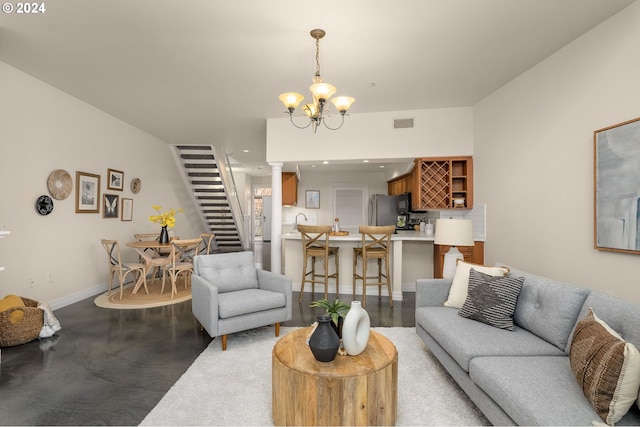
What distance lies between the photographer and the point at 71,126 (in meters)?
4.36

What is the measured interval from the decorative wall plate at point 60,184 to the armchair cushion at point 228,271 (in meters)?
2.41

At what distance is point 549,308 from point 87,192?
578 centimetres

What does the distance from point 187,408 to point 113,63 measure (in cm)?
346

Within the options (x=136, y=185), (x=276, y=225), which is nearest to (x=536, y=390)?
(x=276, y=225)

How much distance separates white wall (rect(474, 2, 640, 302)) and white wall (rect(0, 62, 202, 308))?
5.86 metres

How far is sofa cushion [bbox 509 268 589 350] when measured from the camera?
1.97m

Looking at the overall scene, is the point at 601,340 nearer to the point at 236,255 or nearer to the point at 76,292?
the point at 236,255

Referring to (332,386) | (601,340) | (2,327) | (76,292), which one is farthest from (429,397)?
(76,292)

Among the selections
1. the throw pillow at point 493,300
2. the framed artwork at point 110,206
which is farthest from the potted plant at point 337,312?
the framed artwork at point 110,206

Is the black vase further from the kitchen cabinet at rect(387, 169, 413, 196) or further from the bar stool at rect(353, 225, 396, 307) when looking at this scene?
the kitchen cabinet at rect(387, 169, 413, 196)

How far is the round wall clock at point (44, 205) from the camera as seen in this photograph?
3838 mm

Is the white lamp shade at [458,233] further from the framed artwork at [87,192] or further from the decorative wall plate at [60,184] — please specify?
the framed artwork at [87,192]

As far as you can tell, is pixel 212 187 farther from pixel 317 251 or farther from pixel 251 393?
pixel 251 393

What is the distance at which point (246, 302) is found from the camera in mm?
2928
